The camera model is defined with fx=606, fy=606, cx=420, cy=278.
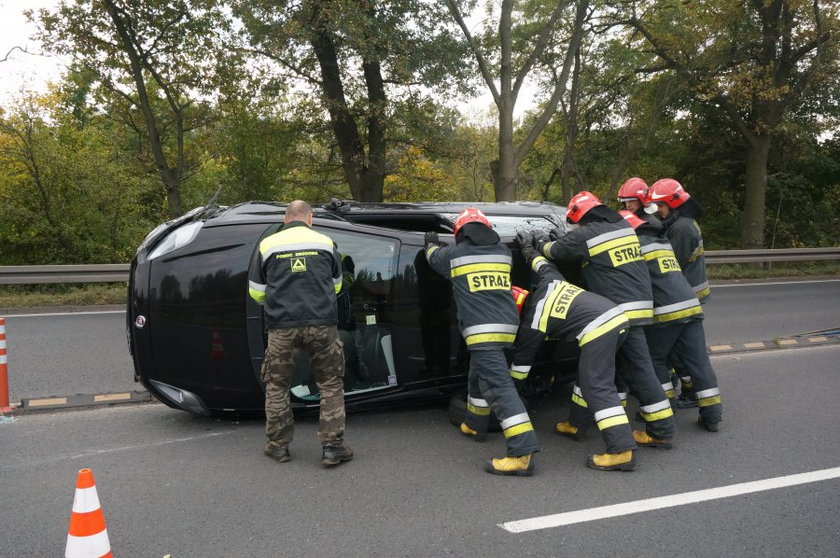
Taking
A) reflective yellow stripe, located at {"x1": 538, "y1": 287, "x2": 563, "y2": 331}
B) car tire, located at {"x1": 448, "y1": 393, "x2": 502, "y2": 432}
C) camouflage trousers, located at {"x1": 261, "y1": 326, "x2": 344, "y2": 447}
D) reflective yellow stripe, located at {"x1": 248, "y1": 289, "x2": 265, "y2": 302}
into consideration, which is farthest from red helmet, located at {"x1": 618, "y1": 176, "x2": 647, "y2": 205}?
reflective yellow stripe, located at {"x1": 248, "y1": 289, "x2": 265, "y2": 302}

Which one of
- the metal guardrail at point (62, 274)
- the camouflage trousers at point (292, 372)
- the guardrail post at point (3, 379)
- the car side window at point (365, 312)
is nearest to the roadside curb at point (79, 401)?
the guardrail post at point (3, 379)

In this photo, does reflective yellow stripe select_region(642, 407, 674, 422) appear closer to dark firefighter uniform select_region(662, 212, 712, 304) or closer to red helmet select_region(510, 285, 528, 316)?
red helmet select_region(510, 285, 528, 316)

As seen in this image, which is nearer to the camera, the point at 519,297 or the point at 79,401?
the point at 519,297

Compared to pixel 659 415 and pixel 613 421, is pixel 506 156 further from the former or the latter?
pixel 613 421

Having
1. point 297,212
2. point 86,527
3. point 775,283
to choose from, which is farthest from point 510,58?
point 86,527

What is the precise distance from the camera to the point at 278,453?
3.92 meters

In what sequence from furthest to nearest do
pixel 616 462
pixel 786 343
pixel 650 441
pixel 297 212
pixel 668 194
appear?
pixel 786 343
pixel 668 194
pixel 650 441
pixel 297 212
pixel 616 462

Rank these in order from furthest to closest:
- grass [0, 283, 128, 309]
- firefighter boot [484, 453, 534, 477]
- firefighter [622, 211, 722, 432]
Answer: grass [0, 283, 128, 309]
firefighter [622, 211, 722, 432]
firefighter boot [484, 453, 534, 477]

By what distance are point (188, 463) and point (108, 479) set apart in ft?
1.50

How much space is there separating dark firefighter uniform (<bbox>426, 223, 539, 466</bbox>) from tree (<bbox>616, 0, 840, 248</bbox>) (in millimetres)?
15052

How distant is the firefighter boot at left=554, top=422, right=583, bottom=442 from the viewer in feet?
14.5

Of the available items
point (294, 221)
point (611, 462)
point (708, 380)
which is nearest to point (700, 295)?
point (708, 380)

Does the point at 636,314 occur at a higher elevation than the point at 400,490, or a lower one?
higher

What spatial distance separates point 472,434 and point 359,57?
11662mm
